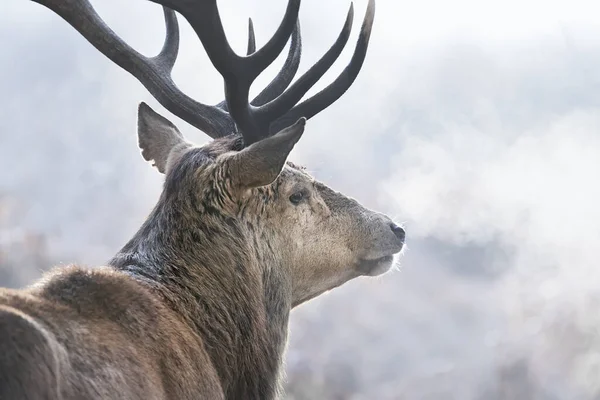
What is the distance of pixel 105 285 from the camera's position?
4594mm

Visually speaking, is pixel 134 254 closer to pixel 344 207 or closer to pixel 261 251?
pixel 261 251

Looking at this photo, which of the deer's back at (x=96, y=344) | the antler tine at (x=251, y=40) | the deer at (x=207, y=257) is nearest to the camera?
the deer's back at (x=96, y=344)

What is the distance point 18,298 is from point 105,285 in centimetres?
66

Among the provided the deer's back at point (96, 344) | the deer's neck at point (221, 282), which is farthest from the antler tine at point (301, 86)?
the deer's back at point (96, 344)

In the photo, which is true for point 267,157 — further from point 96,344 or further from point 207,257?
point 96,344

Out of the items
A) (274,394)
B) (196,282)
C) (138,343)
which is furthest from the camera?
(274,394)

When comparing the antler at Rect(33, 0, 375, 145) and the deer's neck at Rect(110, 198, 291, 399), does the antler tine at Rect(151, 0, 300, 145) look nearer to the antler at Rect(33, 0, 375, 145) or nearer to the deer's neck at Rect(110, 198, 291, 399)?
the antler at Rect(33, 0, 375, 145)

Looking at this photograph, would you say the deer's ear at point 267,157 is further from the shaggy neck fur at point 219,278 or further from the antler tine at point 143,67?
the antler tine at point 143,67

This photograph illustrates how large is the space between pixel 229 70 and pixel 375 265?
1.84 m

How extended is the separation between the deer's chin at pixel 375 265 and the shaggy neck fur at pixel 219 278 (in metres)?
0.84

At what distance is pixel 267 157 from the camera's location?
5.33 meters

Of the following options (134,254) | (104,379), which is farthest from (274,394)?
(104,379)

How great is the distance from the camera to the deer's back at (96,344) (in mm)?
3488

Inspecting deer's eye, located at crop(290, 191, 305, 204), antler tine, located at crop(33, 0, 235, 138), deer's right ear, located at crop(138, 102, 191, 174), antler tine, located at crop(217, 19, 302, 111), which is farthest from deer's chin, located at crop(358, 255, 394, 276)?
antler tine, located at crop(217, 19, 302, 111)
